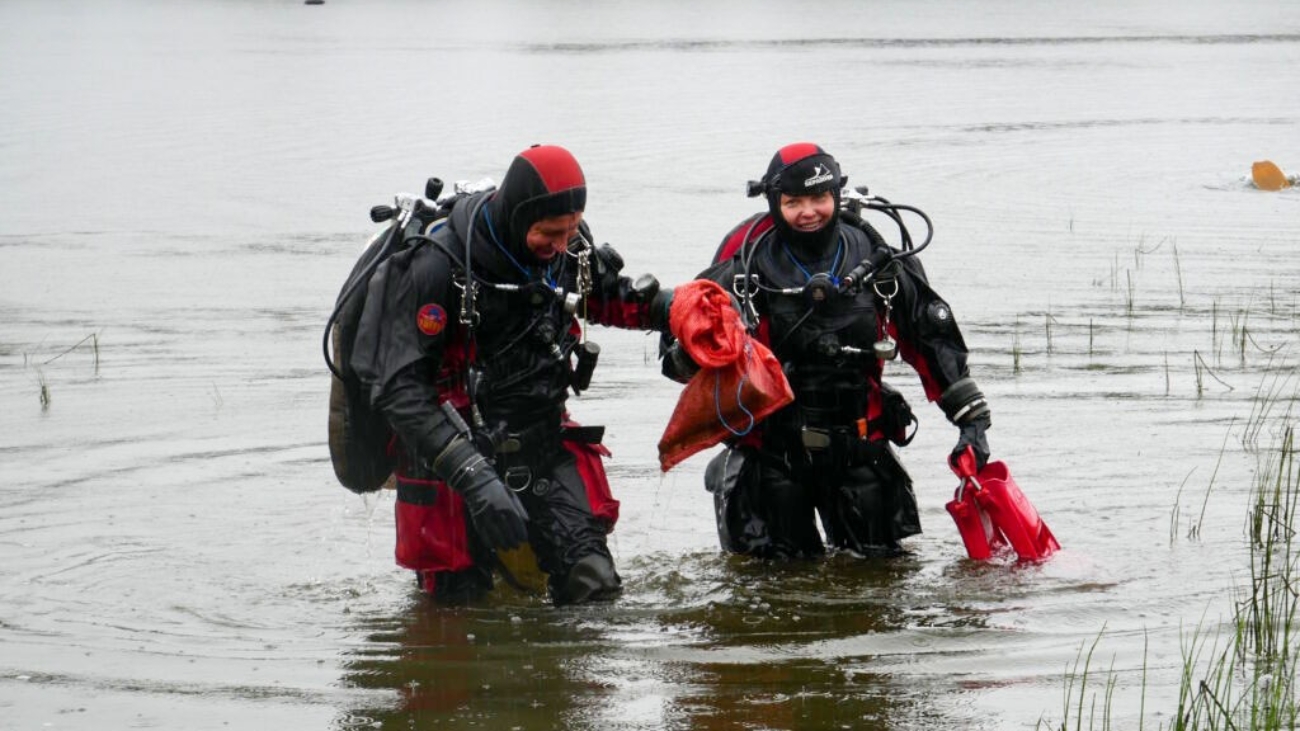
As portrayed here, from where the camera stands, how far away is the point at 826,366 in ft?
20.8

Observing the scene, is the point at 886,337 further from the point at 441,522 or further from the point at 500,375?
the point at 441,522

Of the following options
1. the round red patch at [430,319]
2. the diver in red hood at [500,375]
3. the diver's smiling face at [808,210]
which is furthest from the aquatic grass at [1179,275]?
the round red patch at [430,319]

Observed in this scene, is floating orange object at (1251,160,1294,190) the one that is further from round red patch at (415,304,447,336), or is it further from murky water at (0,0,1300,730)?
round red patch at (415,304,447,336)

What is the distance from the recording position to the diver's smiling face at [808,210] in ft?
20.4

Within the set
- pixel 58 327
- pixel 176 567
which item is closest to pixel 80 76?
pixel 58 327

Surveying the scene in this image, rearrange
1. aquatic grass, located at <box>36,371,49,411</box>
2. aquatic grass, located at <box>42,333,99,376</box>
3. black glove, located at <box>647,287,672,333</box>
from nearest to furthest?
black glove, located at <box>647,287,672,333</box> < aquatic grass, located at <box>36,371,49,411</box> < aquatic grass, located at <box>42,333,99,376</box>

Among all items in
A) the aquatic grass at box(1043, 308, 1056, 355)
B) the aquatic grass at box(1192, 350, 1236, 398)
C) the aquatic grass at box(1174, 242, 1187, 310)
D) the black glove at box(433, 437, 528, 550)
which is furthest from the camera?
the aquatic grass at box(1174, 242, 1187, 310)

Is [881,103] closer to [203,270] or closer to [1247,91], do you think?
[1247,91]

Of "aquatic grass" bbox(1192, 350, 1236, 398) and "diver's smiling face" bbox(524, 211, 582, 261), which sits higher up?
"diver's smiling face" bbox(524, 211, 582, 261)

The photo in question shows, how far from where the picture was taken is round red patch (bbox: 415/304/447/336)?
18.4ft

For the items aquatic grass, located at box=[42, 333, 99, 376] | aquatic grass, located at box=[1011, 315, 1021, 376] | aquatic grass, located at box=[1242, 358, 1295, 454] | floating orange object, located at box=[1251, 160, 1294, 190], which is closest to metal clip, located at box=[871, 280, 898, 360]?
aquatic grass, located at box=[1242, 358, 1295, 454]

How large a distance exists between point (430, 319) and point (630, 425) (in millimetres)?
3577

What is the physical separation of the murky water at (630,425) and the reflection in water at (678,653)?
2 cm

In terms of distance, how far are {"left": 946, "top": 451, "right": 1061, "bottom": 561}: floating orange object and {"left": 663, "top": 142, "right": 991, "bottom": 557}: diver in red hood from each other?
0.26ft
